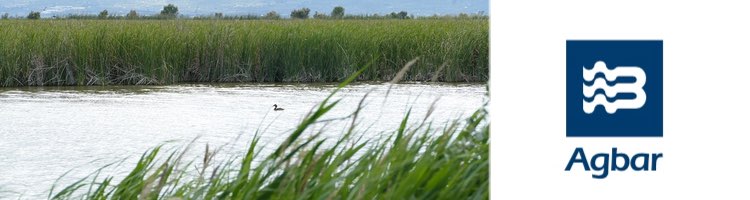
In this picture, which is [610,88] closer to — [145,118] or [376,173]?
[376,173]

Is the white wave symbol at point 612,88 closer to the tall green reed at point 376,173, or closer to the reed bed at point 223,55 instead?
the tall green reed at point 376,173

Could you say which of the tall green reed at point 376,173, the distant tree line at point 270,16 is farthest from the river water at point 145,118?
the distant tree line at point 270,16

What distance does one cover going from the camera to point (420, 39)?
50.2 feet

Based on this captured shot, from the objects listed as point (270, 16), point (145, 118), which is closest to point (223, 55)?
point (145, 118)

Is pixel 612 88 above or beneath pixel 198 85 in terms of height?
above

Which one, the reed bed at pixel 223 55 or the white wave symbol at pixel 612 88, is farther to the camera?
the reed bed at pixel 223 55

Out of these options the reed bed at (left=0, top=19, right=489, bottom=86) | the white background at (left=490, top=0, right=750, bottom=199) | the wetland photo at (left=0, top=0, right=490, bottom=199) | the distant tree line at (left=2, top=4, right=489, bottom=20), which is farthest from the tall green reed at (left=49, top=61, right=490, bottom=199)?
the distant tree line at (left=2, top=4, right=489, bottom=20)

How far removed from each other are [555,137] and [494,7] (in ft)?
0.66

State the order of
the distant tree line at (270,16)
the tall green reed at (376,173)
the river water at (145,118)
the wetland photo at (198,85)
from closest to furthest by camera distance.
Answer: the tall green reed at (376,173) → the river water at (145,118) → the wetland photo at (198,85) → the distant tree line at (270,16)

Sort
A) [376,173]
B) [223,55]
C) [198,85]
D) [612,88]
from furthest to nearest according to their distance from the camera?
1. [223,55]
2. [198,85]
3. [376,173]
4. [612,88]

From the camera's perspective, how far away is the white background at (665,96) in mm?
1699

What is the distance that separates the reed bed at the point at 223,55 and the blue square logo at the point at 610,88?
1195cm

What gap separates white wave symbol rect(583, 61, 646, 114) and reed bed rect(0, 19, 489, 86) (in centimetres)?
1196

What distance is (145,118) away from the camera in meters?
10.9
